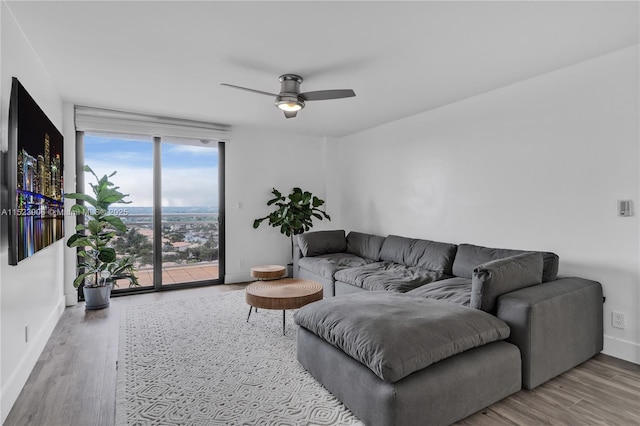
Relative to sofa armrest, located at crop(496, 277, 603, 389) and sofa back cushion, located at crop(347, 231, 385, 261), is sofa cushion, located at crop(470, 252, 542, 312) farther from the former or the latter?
sofa back cushion, located at crop(347, 231, 385, 261)

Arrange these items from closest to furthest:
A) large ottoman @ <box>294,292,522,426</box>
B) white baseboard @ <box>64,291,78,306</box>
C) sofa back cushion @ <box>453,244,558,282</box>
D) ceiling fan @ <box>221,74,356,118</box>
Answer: large ottoman @ <box>294,292,522,426</box> < ceiling fan @ <box>221,74,356,118</box> < sofa back cushion @ <box>453,244,558,282</box> < white baseboard @ <box>64,291,78,306</box>

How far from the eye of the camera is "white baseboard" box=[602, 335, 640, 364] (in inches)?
105

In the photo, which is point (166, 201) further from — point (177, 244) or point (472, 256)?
point (472, 256)

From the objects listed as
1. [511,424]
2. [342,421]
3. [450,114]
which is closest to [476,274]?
[511,424]

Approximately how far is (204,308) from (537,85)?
4.24 m

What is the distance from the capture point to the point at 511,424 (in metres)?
1.94

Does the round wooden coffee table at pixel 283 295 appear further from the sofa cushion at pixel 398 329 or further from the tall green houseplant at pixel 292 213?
the tall green houseplant at pixel 292 213

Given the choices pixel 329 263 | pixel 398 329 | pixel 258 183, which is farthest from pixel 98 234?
pixel 398 329

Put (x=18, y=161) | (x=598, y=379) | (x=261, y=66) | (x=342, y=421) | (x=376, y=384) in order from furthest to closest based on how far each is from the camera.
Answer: (x=261, y=66), (x=598, y=379), (x=18, y=161), (x=342, y=421), (x=376, y=384)

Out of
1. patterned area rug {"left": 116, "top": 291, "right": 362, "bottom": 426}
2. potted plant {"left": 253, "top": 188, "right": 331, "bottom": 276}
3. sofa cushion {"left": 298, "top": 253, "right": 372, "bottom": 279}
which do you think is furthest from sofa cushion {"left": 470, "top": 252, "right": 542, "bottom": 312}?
potted plant {"left": 253, "top": 188, "right": 331, "bottom": 276}

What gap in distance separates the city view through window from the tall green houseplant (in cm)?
88

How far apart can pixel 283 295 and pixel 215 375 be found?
89cm

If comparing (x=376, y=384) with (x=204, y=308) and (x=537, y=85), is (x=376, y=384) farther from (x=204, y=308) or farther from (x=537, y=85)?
(x=537, y=85)

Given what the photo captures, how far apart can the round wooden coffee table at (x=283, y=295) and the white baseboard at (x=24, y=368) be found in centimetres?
164
